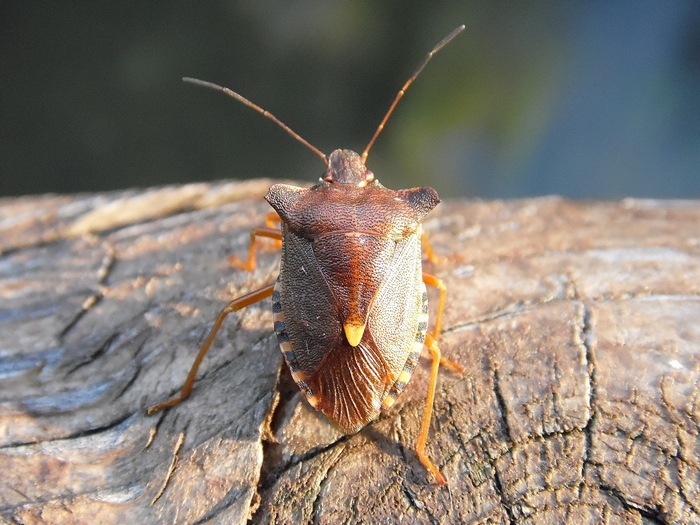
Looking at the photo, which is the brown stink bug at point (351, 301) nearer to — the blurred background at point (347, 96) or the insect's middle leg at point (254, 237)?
the insect's middle leg at point (254, 237)

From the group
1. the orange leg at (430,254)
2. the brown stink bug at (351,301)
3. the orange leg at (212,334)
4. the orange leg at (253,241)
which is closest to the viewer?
the brown stink bug at (351,301)

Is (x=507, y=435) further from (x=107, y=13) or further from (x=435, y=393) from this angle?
(x=107, y=13)

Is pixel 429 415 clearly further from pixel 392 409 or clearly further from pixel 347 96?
pixel 347 96

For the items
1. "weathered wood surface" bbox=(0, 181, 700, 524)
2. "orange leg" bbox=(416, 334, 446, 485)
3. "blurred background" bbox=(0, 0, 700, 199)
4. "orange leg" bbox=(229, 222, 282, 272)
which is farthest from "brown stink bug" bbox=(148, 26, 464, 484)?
"blurred background" bbox=(0, 0, 700, 199)

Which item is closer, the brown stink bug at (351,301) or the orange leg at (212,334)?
the brown stink bug at (351,301)

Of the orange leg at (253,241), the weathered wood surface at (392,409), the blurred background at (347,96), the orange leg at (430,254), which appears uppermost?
the blurred background at (347,96)

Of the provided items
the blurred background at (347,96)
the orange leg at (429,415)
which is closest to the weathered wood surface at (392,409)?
the orange leg at (429,415)
